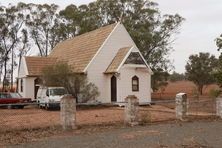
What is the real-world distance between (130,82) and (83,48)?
7.20 m

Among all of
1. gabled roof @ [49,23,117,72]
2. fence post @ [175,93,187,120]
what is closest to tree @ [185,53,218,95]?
gabled roof @ [49,23,117,72]

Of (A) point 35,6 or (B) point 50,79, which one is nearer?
(B) point 50,79

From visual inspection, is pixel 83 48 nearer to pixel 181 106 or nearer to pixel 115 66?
pixel 115 66

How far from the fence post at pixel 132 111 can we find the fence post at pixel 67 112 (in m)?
2.98

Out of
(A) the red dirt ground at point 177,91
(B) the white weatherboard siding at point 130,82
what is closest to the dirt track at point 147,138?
(B) the white weatherboard siding at point 130,82

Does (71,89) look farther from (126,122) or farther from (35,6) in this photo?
(35,6)

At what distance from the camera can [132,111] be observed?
20531 millimetres

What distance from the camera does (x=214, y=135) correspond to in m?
16.7

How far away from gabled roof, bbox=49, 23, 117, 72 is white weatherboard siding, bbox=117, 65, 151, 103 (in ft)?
11.1

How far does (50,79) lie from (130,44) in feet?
28.2

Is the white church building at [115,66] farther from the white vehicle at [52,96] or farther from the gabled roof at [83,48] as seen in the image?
the white vehicle at [52,96]

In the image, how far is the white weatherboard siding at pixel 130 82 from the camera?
36406 millimetres

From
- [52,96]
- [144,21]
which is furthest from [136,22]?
[52,96]

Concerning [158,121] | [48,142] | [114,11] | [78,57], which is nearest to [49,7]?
[114,11]
